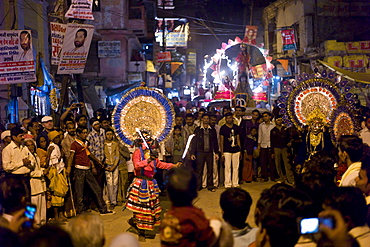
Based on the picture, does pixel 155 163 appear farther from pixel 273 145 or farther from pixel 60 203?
pixel 273 145

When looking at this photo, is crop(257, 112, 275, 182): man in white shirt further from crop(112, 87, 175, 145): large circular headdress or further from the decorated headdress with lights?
crop(112, 87, 175, 145): large circular headdress

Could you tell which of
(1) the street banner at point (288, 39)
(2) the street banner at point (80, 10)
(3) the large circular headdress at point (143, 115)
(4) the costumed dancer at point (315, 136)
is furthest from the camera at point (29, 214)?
(1) the street banner at point (288, 39)

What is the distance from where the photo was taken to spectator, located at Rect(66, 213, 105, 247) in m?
3.05

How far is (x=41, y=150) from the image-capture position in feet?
26.9

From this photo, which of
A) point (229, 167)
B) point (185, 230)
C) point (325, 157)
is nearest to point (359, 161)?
point (325, 157)

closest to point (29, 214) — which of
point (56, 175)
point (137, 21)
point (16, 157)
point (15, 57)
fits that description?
point (16, 157)

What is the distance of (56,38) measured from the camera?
12.4 metres

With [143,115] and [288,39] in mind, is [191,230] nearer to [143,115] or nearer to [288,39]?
[143,115]

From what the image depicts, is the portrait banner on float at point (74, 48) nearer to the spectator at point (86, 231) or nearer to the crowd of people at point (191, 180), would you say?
the crowd of people at point (191, 180)

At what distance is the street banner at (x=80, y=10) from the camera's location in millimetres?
11742

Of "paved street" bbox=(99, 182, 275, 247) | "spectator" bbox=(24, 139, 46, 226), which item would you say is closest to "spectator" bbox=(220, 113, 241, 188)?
"paved street" bbox=(99, 182, 275, 247)

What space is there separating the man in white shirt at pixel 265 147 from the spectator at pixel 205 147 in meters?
1.60

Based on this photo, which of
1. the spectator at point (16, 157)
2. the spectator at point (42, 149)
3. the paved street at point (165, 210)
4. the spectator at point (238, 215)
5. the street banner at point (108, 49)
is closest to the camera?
the spectator at point (238, 215)

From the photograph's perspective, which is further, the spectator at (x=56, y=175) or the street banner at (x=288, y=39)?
the street banner at (x=288, y=39)
